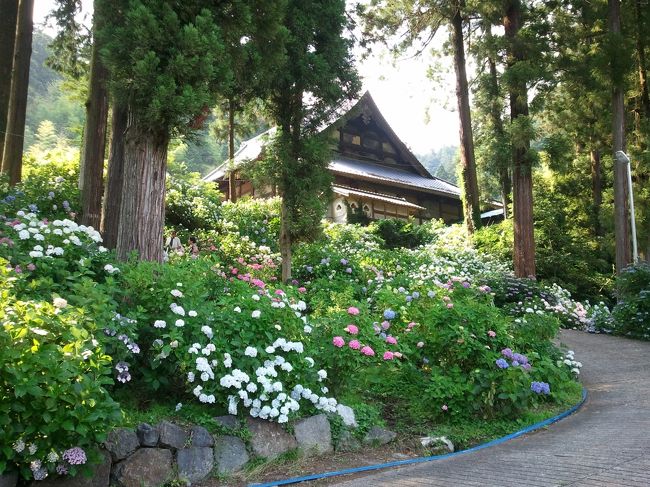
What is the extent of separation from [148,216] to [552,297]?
33.0 feet

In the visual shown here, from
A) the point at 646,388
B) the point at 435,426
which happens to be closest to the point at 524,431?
the point at 435,426

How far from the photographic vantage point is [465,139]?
20.8m

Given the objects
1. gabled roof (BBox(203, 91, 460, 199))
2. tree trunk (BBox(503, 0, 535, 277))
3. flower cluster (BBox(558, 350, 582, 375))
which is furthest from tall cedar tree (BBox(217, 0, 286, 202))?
gabled roof (BBox(203, 91, 460, 199))

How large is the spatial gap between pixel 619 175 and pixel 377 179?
1172 centimetres

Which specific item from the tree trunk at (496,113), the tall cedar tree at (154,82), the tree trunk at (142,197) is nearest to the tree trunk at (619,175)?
the tree trunk at (496,113)

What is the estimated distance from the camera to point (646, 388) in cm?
696

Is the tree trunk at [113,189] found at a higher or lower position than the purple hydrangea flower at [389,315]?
higher

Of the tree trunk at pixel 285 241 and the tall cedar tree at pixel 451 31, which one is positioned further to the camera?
the tall cedar tree at pixel 451 31

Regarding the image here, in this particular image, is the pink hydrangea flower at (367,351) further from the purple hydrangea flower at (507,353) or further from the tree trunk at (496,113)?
the tree trunk at (496,113)

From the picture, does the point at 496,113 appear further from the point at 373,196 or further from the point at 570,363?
the point at 570,363

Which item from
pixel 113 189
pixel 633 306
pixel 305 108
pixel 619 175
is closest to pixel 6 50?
pixel 113 189

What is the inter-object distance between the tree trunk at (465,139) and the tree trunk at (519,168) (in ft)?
17.2

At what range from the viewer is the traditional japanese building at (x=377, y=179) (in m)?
24.7

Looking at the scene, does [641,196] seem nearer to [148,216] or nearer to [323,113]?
[323,113]
